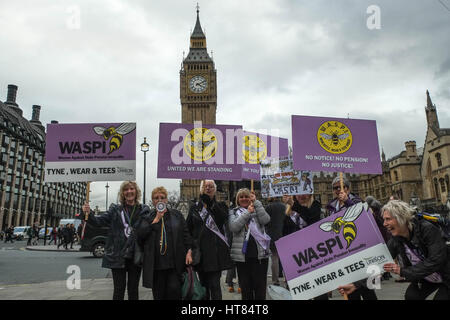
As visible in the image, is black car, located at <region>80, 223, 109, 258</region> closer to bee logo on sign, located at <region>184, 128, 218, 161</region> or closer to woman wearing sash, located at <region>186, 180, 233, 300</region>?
bee logo on sign, located at <region>184, 128, 218, 161</region>

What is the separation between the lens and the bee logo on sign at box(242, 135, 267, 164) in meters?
6.69

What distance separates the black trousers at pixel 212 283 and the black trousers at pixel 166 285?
396mm

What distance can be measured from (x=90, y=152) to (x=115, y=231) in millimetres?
1953

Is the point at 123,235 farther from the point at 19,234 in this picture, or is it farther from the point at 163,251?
the point at 19,234

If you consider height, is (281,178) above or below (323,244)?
above

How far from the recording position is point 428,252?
313 centimetres

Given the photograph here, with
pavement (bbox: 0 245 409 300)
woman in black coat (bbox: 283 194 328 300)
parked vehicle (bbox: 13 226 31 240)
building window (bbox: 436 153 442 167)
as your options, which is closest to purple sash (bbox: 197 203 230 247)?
woman in black coat (bbox: 283 194 328 300)

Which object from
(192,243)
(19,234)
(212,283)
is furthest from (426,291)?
(19,234)

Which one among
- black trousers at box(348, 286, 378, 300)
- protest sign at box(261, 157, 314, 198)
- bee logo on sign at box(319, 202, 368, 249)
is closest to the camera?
black trousers at box(348, 286, 378, 300)

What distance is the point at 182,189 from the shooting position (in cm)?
7450

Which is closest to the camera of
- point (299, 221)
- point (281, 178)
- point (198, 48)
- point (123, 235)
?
point (123, 235)

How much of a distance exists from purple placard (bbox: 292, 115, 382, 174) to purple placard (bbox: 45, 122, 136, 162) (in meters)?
→ 3.00

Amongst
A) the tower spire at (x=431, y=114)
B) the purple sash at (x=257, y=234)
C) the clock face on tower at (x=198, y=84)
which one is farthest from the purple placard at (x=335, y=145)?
the clock face on tower at (x=198, y=84)
